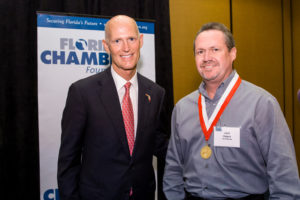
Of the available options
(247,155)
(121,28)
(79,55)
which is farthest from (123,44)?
(79,55)

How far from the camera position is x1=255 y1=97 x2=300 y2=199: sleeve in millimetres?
1502

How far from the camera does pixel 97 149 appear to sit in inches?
70.5

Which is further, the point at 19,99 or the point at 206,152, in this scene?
the point at 19,99

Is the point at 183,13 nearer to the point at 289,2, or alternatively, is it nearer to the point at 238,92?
the point at 289,2

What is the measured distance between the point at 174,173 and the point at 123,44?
1015 millimetres

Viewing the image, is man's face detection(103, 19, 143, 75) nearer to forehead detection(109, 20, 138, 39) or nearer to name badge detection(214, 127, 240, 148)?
forehead detection(109, 20, 138, 39)

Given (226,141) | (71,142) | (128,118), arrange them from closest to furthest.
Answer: (226,141) < (71,142) < (128,118)

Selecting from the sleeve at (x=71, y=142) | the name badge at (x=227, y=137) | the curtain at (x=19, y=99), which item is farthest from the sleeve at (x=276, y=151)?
the curtain at (x=19, y=99)

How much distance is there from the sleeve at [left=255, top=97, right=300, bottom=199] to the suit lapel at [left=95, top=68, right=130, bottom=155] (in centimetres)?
87

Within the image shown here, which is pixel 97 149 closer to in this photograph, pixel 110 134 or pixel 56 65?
pixel 110 134

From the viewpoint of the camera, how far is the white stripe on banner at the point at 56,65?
2.89m

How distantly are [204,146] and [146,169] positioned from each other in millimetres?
467

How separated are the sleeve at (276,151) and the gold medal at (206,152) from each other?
0.31 m

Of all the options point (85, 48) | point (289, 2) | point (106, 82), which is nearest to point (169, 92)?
point (85, 48)
